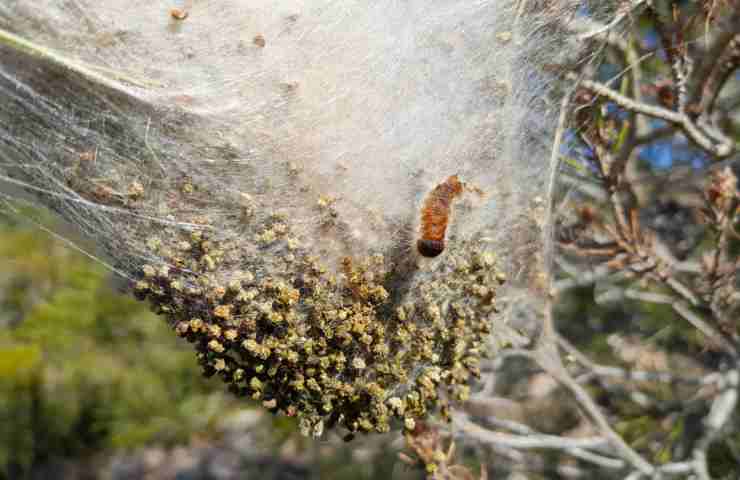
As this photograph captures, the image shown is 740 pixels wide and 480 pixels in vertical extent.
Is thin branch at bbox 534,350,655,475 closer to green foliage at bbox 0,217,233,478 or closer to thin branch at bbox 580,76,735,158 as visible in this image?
thin branch at bbox 580,76,735,158

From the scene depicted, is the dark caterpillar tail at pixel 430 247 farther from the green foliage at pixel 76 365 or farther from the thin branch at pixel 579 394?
the green foliage at pixel 76 365

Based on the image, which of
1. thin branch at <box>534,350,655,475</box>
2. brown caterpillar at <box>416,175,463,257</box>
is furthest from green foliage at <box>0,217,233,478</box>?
brown caterpillar at <box>416,175,463,257</box>

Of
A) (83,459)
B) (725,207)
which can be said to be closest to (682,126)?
(725,207)

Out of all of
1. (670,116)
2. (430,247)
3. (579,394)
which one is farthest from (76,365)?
(670,116)

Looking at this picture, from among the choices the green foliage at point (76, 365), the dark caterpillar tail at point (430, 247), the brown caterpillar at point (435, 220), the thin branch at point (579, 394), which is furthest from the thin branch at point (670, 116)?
the green foliage at point (76, 365)

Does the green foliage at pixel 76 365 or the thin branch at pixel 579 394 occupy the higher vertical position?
the thin branch at pixel 579 394

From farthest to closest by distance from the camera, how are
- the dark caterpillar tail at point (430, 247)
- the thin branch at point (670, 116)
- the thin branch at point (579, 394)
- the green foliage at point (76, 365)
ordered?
the green foliage at point (76, 365) → the thin branch at point (579, 394) → the thin branch at point (670, 116) → the dark caterpillar tail at point (430, 247)

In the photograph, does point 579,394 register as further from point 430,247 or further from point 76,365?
point 76,365
